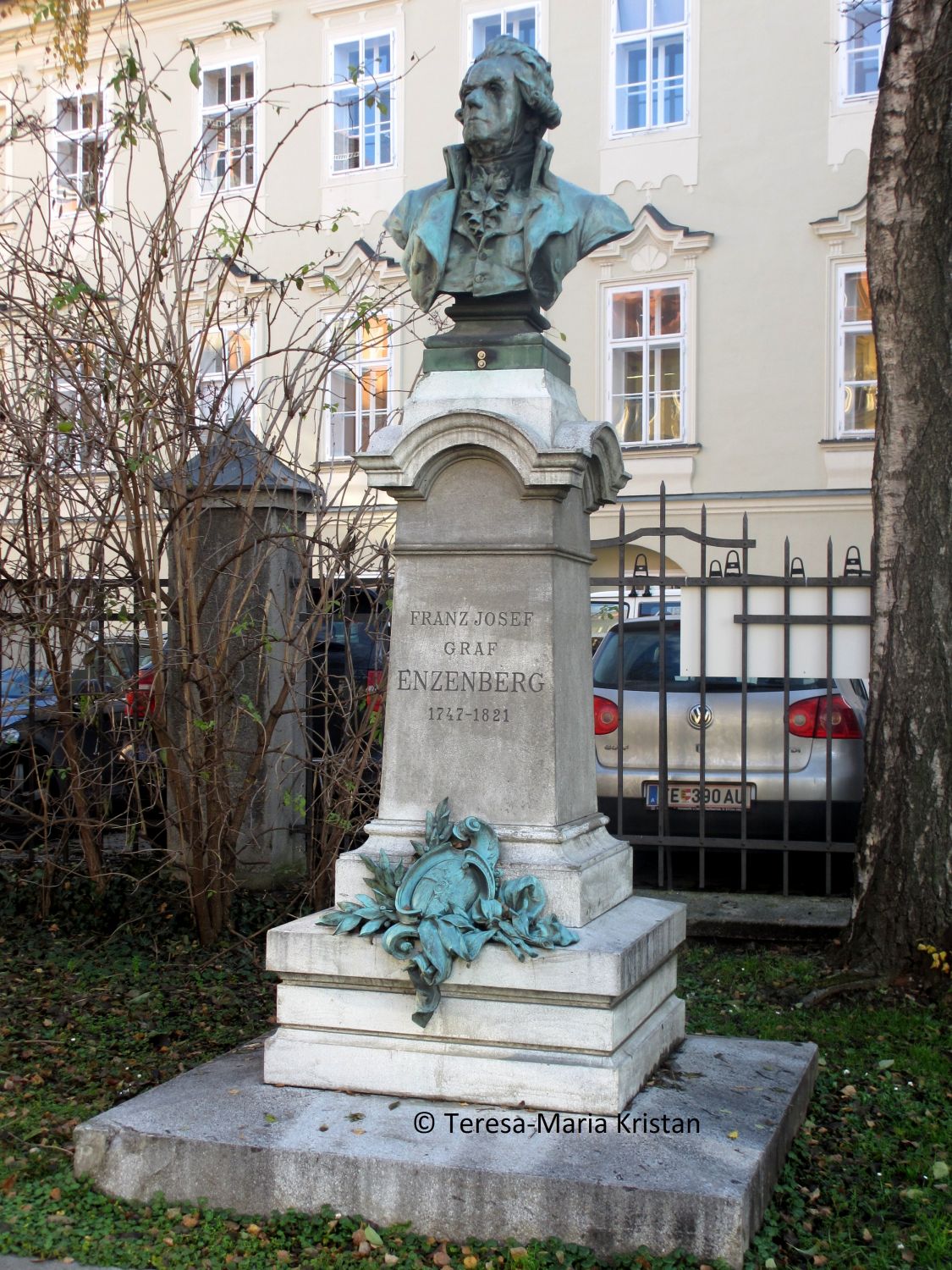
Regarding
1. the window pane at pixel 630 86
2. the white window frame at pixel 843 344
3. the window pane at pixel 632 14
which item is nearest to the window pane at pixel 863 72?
the white window frame at pixel 843 344

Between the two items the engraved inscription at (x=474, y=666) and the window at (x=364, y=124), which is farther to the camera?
the window at (x=364, y=124)

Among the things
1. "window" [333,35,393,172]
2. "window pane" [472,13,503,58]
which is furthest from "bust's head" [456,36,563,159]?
"window" [333,35,393,172]

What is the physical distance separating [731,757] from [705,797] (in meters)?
0.27

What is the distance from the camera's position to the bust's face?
4.47 m

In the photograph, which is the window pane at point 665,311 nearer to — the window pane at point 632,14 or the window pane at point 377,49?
the window pane at point 632,14

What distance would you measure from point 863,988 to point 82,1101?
10.6 ft

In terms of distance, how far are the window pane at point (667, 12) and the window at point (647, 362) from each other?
3058mm

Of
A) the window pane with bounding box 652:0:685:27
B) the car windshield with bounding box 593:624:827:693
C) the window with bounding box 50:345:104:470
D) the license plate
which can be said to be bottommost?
the license plate

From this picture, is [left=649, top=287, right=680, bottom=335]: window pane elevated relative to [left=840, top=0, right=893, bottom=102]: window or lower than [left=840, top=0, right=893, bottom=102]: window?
lower

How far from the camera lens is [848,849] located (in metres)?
7.16

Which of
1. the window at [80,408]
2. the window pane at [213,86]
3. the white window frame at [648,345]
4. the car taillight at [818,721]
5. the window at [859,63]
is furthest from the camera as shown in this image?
the window pane at [213,86]

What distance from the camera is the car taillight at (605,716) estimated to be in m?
7.75

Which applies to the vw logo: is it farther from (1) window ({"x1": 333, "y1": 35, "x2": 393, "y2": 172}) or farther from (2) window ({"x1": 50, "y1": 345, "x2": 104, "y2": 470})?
(1) window ({"x1": 333, "y1": 35, "x2": 393, "y2": 172})

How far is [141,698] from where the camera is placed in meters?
6.69
